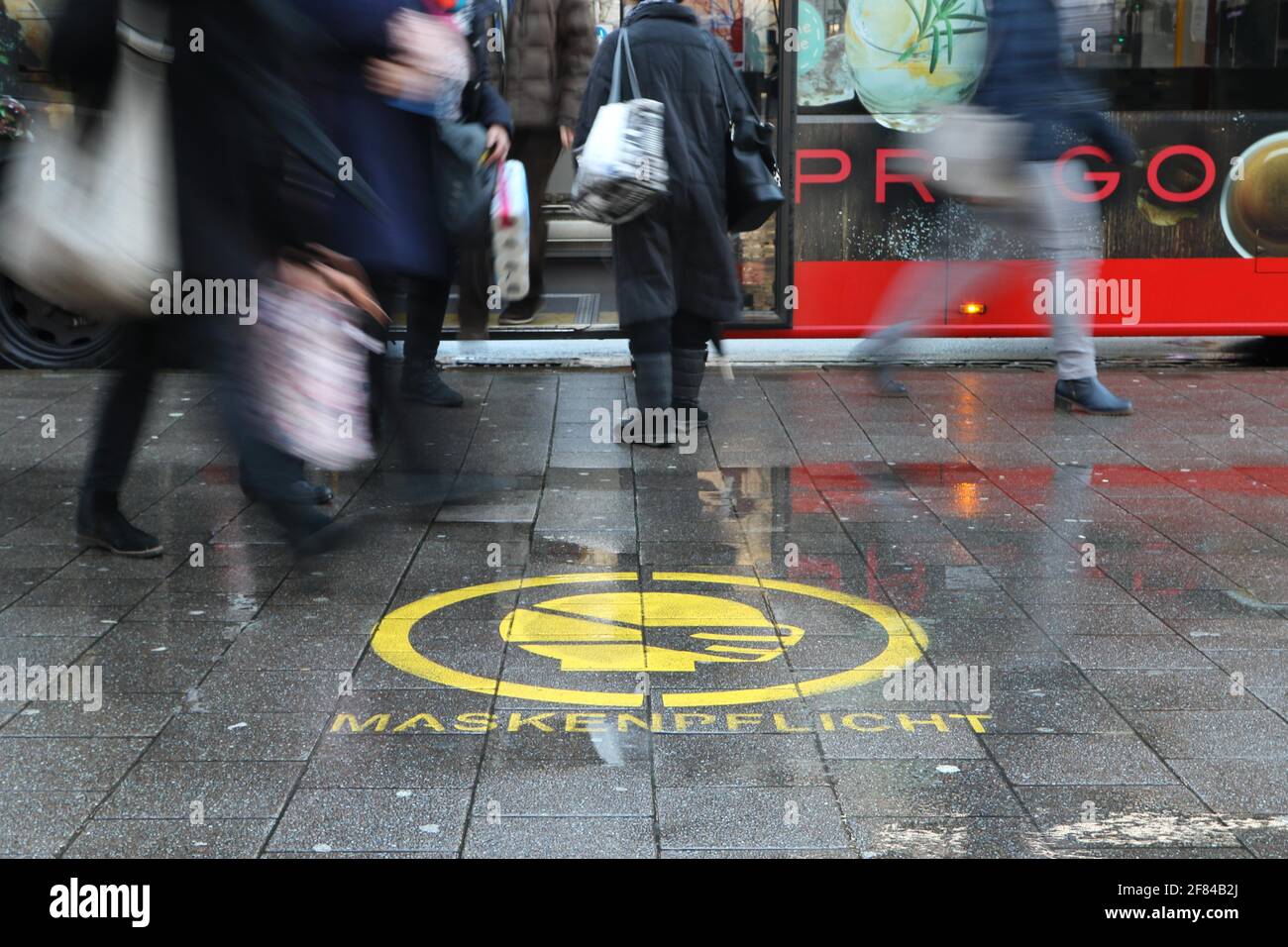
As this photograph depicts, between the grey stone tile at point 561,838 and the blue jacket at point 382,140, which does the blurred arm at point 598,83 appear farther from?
the grey stone tile at point 561,838

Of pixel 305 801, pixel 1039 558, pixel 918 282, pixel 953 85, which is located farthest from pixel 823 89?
pixel 305 801

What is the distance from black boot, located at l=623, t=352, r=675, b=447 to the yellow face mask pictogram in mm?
2207

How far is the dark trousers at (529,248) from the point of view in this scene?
8945 mm

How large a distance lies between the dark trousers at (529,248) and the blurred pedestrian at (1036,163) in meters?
2.26

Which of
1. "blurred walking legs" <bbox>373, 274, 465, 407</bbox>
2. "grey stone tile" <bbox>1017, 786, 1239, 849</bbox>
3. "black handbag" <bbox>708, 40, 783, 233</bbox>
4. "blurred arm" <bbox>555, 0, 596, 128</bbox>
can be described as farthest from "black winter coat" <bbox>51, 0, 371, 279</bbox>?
"blurred arm" <bbox>555, 0, 596, 128</bbox>

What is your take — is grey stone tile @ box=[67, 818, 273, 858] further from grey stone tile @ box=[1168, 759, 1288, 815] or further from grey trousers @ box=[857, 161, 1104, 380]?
grey trousers @ box=[857, 161, 1104, 380]

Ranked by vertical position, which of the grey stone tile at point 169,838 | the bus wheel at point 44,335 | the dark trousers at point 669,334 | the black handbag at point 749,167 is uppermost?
the black handbag at point 749,167

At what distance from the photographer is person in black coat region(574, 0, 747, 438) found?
7.22 m

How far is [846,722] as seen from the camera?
412cm

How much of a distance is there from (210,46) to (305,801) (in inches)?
77.6

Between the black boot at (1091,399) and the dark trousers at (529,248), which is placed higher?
the dark trousers at (529,248)

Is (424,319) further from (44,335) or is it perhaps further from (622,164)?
(44,335)

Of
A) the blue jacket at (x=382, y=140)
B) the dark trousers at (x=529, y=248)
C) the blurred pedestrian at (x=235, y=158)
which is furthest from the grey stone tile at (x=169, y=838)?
the dark trousers at (x=529, y=248)

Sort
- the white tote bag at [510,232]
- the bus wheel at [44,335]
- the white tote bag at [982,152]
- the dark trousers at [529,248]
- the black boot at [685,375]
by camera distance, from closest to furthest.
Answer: the white tote bag at [510,232]
the white tote bag at [982,152]
the black boot at [685,375]
the dark trousers at [529,248]
the bus wheel at [44,335]
